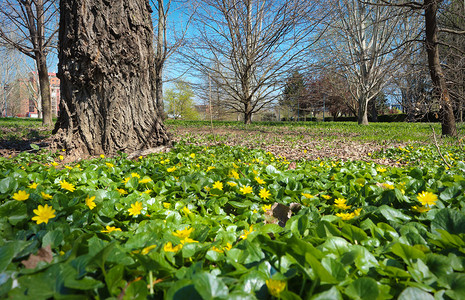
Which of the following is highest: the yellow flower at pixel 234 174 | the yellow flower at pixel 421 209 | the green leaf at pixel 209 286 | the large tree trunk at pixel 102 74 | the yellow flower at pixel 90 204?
the large tree trunk at pixel 102 74

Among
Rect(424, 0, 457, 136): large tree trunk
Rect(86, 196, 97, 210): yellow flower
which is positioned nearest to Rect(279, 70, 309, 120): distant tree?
Rect(424, 0, 457, 136): large tree trunk

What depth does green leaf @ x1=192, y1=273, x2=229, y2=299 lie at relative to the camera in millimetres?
730

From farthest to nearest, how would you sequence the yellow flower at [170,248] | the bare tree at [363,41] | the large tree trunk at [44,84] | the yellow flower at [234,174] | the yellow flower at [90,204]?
1. the bare tree at [363,41]
2. the large tree trunk at [44,84]
3. the yellow flower at [234,174]
4. the yellow flower at [90,204]
5. the yellow flower at [170,248]

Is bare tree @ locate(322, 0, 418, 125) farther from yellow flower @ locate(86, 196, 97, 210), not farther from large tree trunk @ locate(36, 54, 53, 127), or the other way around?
yellow flower @ locate(86, 196, 97, 210)

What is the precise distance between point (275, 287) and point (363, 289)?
261mm

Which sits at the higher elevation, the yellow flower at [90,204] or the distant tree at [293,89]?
the distant tree at [293,89]

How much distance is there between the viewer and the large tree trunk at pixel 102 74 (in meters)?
3.75

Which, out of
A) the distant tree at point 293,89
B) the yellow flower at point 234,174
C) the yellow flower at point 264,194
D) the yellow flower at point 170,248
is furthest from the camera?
the distant tree at point 293,89

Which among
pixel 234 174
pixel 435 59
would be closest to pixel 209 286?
pixel 234 174

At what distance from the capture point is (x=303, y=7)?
900 centimetres

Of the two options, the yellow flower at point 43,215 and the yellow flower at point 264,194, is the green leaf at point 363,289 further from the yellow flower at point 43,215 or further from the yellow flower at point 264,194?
the yellow flower at point 43,215

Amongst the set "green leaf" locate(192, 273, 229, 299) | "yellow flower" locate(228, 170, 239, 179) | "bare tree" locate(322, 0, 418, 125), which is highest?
"bare tree" locate(322, 0, 418, 125)

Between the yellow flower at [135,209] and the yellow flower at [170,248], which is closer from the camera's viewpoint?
the yellow flower at [170,248]

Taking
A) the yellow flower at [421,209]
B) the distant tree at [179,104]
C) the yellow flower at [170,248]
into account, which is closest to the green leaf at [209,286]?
Answer: the yellow flower at [170,248]
